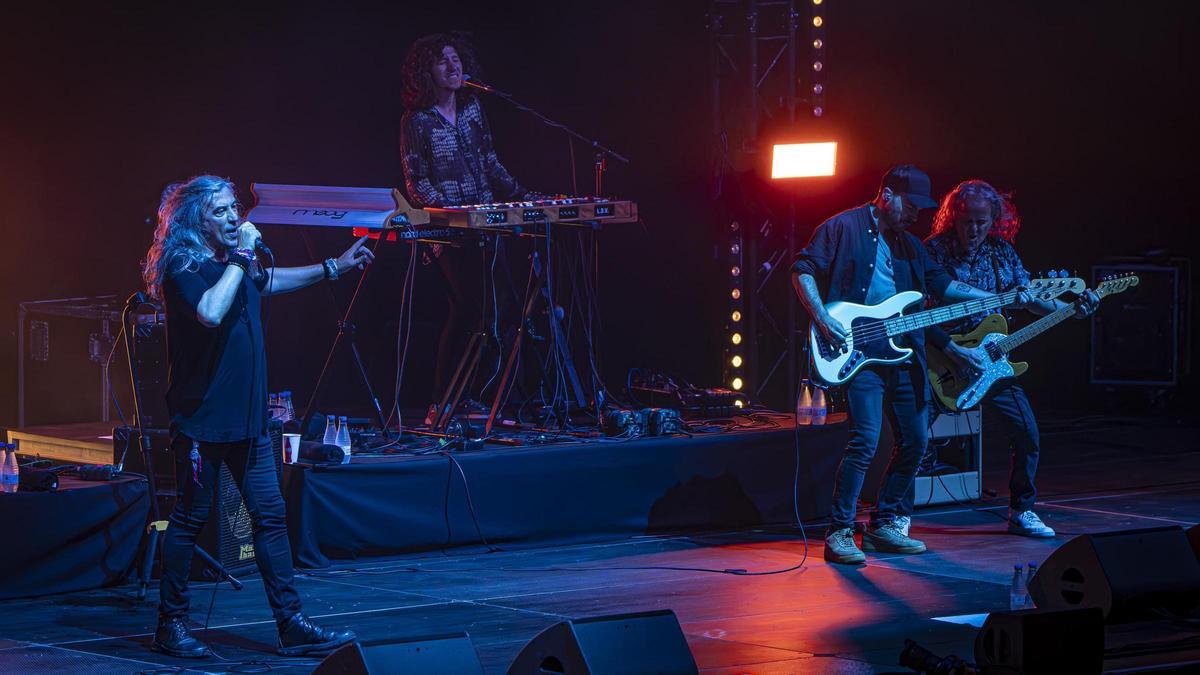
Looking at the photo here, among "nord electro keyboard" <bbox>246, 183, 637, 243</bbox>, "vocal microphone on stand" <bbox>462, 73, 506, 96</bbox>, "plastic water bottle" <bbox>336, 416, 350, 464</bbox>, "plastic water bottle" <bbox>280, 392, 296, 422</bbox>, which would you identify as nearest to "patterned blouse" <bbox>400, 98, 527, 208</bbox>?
"vocal microphone on stand" <bbox>462, 73, 506, 96</bbox>

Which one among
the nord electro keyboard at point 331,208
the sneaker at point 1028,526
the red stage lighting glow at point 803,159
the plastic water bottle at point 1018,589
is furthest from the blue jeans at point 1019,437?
the red stage lighting glow at point 803,159

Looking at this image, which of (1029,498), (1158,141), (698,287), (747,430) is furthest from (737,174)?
(1158,141)

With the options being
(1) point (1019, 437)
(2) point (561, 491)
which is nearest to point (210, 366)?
(2) point (561, 491)

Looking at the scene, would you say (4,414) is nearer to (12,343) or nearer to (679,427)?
(12,343)

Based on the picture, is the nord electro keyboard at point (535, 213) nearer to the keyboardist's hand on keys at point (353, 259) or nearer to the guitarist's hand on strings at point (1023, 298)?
the keyboardist's hand on keys at point (353, 259)

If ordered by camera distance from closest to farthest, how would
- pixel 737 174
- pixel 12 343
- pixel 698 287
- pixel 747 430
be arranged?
1. pixel 747 430
2. pixel 12 343
3. pixel 737 174
4. pixel 698 287

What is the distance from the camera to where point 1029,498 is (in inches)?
311

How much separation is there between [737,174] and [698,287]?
1.47 metres

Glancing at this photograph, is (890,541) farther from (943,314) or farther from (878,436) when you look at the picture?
(943,314)

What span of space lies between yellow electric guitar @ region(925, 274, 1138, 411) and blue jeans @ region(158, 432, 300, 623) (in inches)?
160

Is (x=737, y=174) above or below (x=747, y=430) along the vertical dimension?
above

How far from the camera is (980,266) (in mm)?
8062

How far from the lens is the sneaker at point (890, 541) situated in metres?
7.38

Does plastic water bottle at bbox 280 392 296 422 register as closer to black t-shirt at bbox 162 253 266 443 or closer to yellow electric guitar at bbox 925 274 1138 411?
black t-shirt at bbox 162 253 266 443
